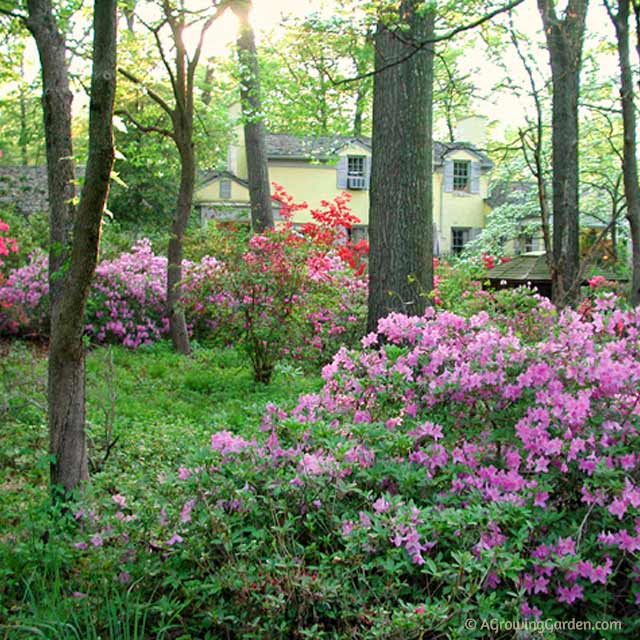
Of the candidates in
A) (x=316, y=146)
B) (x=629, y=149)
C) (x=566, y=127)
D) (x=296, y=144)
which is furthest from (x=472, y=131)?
(x=629, y=149)

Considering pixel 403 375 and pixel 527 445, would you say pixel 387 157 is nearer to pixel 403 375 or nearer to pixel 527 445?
pixel 403 375

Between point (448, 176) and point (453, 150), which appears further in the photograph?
point (448, 176)

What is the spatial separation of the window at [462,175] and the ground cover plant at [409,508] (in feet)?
88.9

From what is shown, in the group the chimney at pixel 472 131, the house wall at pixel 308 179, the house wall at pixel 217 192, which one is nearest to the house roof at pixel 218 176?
the house wall at pixel 217 192

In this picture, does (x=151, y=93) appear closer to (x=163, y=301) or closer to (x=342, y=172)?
(x=163, y=301)

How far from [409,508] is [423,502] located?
0.28 m

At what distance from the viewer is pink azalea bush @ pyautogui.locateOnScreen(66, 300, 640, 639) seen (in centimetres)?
229

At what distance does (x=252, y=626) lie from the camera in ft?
7.33

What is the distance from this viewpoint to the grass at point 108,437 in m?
2.64

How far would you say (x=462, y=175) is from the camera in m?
29.6

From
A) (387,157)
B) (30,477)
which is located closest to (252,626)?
(30,477)

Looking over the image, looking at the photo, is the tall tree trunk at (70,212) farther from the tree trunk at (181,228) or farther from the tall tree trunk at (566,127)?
the tall tree trunk at (566,127)

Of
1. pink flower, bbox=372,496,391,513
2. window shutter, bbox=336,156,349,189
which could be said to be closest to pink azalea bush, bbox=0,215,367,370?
pink flower, bbox=372,496,391,513

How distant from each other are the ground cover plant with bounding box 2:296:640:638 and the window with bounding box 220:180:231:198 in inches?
1031
